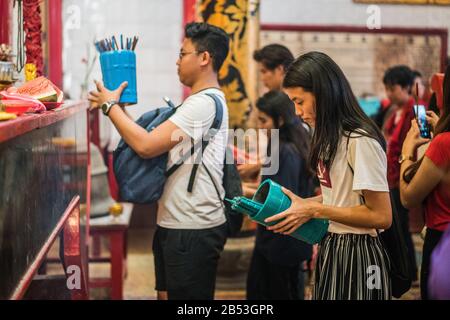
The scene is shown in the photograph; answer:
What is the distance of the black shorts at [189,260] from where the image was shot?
2926mm

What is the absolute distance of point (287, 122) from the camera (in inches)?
143

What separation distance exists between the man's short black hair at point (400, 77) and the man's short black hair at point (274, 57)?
1.12 m

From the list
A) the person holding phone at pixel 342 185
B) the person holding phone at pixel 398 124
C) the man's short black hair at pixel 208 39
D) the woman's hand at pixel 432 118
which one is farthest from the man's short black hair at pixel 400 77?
the person holding phone at pixel 342 185

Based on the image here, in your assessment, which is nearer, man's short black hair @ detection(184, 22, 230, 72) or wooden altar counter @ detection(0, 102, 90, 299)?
wooden altar counter @ detection(0, 102, 90, 299)

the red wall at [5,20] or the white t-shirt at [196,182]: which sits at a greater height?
the red wall at [5,20]

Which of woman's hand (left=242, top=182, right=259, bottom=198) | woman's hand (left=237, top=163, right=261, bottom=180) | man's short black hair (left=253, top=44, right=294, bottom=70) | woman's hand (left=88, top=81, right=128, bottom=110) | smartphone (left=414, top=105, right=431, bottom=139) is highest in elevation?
man's short black hair (left=253, top=44, right=294, bottom=70)

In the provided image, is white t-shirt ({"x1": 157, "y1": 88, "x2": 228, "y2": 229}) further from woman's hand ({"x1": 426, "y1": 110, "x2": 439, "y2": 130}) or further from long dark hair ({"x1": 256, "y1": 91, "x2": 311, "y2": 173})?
woman's hand ({"x1": 426, "y1": 110, "x2": 439, "y2": 130})

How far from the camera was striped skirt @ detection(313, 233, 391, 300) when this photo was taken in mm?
2354

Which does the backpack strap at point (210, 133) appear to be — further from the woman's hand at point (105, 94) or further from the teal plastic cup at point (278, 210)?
the teal plastic cup at point (278, 210)

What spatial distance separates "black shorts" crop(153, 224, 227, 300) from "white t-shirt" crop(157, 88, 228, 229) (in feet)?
0.12

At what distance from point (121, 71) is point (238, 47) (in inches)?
63.7

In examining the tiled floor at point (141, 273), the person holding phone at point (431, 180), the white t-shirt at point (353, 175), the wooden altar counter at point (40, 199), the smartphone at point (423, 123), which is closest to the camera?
the wooden altar counter at point (40, 199)

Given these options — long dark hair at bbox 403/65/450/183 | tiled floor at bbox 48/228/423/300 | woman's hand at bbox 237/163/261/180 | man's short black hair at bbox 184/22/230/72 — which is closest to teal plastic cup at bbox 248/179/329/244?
long dark hair at bbox 403/65/450/183

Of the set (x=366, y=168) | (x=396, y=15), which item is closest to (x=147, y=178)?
(x=366, y=168)
